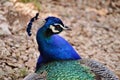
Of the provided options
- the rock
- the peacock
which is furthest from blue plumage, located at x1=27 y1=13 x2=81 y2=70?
the rock

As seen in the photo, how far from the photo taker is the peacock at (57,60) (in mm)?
3236

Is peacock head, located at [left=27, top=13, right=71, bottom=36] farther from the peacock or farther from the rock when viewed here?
the rock

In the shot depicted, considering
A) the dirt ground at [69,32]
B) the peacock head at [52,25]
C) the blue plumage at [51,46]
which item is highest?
the peacock head at [52,25]

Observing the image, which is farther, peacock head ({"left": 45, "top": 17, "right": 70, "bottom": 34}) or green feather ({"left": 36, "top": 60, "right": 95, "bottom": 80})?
peacock head ({"left": 45, "top": 17, "right": 70, "bottom": 34})

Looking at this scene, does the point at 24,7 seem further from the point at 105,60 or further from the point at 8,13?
the point at 105,60

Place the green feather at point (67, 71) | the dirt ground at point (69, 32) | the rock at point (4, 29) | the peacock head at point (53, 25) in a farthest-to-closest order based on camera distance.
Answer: the rock at point (4, 29) → the dirt ground at point (69, 32) → the peacock head at point (53, 25) → the green feather at point (67, 71)

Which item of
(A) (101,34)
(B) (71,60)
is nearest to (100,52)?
(A) (101,34)

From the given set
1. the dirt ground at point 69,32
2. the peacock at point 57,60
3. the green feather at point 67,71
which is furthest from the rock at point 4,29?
the green feather at point 67,71

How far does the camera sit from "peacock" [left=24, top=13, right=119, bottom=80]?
324 cm

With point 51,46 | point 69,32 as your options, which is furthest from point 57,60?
point 69,32

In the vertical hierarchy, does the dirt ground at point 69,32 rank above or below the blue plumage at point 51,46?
below

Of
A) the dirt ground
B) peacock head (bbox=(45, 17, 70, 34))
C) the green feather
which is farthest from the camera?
the dirt ground

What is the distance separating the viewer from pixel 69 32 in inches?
220

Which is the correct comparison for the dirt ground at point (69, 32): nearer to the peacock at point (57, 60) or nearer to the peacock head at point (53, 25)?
the peacock at point (57, 60)
